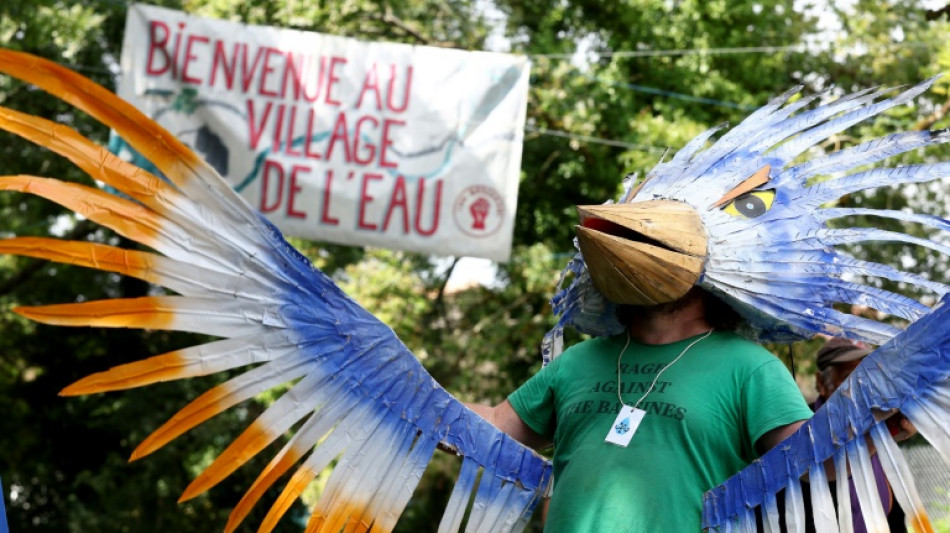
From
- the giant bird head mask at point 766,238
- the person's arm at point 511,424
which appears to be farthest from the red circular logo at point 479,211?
the giant bird head mask at point 766,238

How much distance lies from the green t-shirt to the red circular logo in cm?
392

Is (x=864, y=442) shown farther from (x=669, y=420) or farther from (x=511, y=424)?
(x=511, y=424)

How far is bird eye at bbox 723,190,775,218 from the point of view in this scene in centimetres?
215

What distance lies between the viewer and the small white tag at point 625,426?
2045mm

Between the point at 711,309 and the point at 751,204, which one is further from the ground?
the point at 751,204

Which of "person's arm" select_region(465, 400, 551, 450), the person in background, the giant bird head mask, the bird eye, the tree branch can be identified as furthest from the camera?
the tree branch

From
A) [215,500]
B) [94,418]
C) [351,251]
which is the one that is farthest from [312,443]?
[94,418]

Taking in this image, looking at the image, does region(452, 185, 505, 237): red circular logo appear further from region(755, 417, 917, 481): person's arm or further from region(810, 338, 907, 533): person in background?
region(755, 417, 917, 481): person's arm

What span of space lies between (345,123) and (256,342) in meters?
4.13

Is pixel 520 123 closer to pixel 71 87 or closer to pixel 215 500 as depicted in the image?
pixel 71 87

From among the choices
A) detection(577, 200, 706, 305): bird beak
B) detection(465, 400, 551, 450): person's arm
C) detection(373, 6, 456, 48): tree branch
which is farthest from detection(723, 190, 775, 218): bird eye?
detection(373, 6, 456, 48): tree branch

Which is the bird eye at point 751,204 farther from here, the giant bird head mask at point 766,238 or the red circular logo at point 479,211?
the red circular logo at point 479,211

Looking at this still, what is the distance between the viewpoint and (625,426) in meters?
2.06

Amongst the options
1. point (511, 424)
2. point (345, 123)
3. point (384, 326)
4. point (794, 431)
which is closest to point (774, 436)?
point (794, 431)
